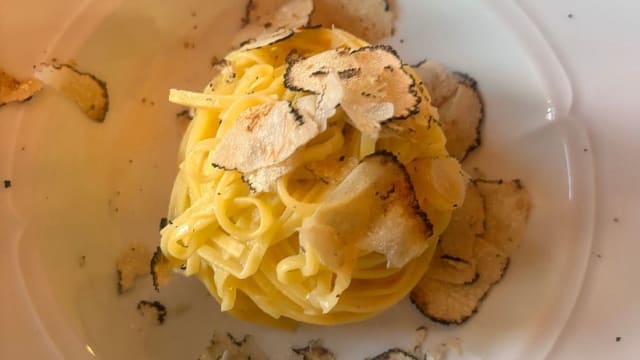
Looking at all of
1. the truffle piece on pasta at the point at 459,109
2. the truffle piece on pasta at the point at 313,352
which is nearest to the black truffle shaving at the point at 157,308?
the truffle piece on pasta at the point at 313,352

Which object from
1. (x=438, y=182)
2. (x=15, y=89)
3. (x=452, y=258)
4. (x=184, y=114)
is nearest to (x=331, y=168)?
(x=438, y=182)

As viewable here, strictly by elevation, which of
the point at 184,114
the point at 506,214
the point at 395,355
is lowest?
the point at 395,355

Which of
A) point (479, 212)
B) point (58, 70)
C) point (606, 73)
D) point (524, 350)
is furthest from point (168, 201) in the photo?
point (606, 73)

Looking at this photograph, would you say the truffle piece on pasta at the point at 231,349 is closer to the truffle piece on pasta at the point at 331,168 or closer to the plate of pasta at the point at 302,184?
the plate of pasta at the point at 302,184

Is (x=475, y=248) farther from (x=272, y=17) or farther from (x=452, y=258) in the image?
(x=272, y=17)

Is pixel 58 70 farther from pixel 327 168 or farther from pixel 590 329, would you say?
pixel 590 329

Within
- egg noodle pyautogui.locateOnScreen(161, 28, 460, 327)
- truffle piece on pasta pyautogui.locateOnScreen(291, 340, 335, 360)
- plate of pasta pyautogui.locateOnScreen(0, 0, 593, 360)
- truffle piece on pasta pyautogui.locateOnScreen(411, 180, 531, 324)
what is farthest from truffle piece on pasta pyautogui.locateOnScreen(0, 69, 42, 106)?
truffle piece on pasta pyautogui.locateOnScreen(411, 180, 531, 324)
